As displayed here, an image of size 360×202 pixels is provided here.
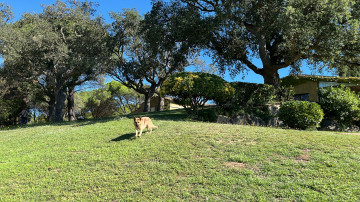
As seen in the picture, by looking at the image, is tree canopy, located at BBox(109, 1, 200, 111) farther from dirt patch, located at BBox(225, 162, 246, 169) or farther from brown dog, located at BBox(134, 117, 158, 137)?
dirt patch, located at BBox(225, 162, 246, 169)

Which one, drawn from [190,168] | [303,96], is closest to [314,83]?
[303,96]

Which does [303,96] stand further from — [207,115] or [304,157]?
[304,157]

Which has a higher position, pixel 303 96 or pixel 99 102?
pixel 99 102

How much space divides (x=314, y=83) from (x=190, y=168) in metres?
19.7

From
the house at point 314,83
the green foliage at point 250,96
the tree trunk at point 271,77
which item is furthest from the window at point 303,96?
the green foliage at point 250,96

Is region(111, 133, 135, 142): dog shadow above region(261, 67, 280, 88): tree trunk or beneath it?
beneath

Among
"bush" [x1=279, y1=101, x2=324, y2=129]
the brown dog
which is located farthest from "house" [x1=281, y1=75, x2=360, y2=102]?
the brown dog

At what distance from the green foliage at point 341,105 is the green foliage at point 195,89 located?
15.6 feet

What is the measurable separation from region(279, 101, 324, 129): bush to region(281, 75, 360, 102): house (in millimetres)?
10012

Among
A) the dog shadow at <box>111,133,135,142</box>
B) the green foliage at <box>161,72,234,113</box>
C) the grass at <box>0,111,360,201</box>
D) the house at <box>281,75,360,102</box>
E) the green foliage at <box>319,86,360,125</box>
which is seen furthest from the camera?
the house at <box>281,75,360,102</box>

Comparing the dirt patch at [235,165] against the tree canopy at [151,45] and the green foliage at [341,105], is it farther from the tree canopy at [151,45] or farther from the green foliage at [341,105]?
the tree canopy at [151,45]

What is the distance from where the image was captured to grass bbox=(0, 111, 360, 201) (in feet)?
14.7

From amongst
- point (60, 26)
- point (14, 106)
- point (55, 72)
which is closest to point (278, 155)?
point (55, 72)

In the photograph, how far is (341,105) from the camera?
1123cm
